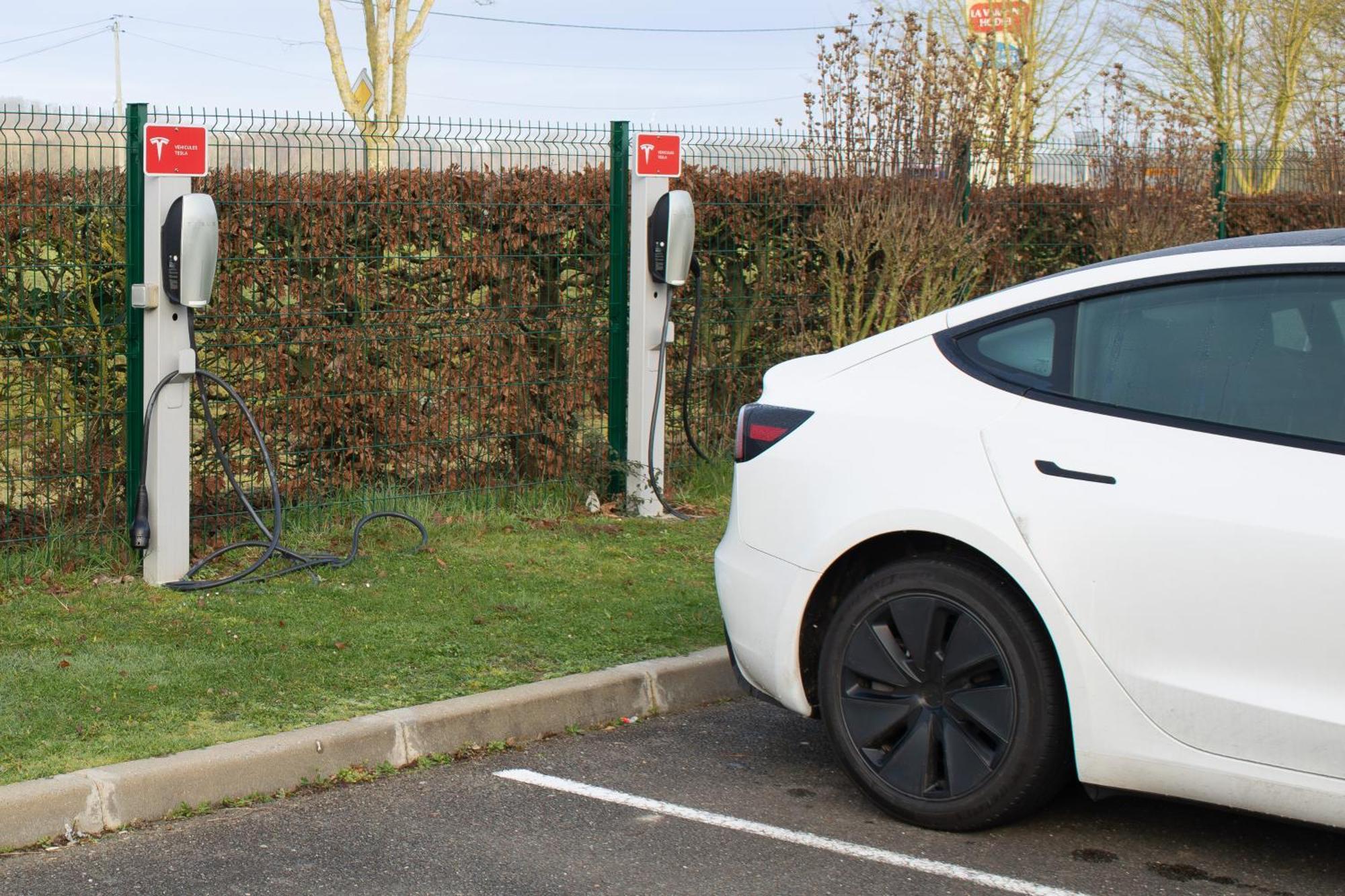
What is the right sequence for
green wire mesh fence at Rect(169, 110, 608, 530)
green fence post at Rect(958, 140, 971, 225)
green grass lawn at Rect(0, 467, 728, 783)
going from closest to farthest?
1. green grass lawn at Rect(0, 467, 728, 783)
2. green wire mesh fence at Rect(169, 110, 608, 530)
3. green fence post at Rect(958, 140, 971, 225)

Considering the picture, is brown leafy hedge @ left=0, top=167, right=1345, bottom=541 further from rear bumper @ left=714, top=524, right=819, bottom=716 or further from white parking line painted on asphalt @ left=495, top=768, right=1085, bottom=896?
rear bumper @ left=714, top=524, right=819, bottom=716

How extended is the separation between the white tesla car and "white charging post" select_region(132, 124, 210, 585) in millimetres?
3224

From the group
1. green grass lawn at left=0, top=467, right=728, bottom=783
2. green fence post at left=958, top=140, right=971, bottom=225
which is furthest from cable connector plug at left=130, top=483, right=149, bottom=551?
green fence post at left=958, top=140, right=971, bottom=225

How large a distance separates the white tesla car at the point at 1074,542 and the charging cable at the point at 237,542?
9.80ft

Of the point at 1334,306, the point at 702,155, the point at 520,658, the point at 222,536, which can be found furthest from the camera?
the point at 702,155

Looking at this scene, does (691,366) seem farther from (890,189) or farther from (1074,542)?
(1074,542)

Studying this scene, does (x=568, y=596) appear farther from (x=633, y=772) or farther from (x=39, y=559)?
(x=39, y=559)

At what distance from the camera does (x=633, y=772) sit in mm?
5094

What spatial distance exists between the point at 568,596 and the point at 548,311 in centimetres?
247

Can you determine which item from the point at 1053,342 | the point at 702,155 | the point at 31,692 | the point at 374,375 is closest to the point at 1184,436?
the point at 1053,342

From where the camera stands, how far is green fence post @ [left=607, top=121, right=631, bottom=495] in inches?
360

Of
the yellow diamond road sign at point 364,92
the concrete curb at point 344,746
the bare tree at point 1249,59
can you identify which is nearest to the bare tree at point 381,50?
the yellow diamond road sign at point 364,92

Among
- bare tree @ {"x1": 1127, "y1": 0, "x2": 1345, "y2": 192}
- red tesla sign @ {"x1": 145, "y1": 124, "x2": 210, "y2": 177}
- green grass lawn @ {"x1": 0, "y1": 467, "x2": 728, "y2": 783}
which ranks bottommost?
green grass lawn @ {"x1": 0, "y1": 467, "x2": 728, "y2": 783}

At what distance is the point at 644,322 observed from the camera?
896 cm
